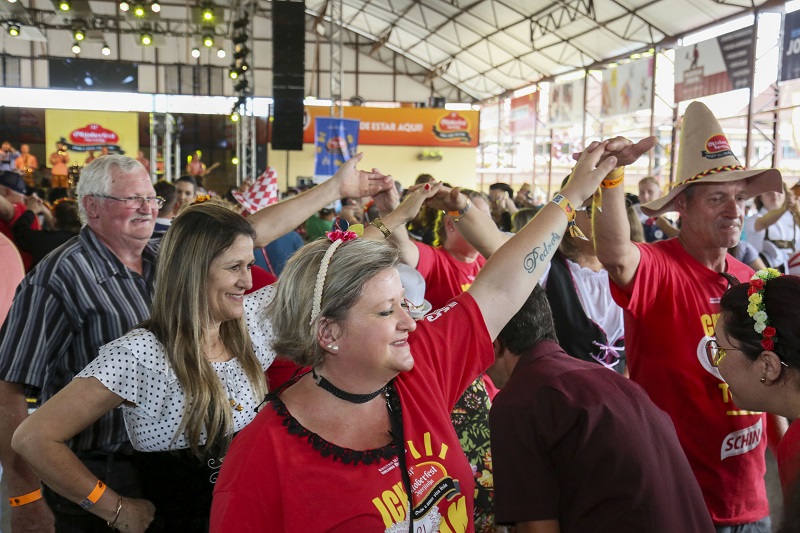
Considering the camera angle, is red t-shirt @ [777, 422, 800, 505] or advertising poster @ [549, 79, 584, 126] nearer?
red t-shirt @ [777, 422, 800, 505]

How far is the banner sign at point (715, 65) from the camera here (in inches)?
505

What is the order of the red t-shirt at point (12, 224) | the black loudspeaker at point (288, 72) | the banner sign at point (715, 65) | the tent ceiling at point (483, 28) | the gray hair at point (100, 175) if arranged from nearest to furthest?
the gray hair at point (100, 175)
the red t-shirt at point (12, 224)
the black loudspeaker at point (288, 72)
the banner sign at point (715, 65)
the tent ceiling at point (483, 28)

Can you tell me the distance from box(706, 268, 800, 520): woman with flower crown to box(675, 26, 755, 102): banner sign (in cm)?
1243

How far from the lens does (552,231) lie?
6.59 ft

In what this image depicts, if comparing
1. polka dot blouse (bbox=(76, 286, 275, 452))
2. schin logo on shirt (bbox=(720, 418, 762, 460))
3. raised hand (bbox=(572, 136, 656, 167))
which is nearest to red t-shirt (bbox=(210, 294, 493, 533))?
polka dot blouse (bbox=(76, 286, 275, 452))

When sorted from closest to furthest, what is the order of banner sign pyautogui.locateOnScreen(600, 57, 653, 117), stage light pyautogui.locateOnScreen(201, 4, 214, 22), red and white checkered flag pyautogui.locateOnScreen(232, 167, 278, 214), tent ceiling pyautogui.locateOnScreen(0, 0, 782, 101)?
1. red and white checkered flag pyautogui.locateOnScreen(232, 167, 278, 214)
2. stage light pyautogui.locateOnScreen(201, 4, 214, 22)
3. tent ceiling pyautogui.locateOnScreen(0, 0, 782, 101)
4. banner sign pyautogui.locateOnScreen(600, 57, 653, 117)

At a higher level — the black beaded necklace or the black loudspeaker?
the black loudspeaker

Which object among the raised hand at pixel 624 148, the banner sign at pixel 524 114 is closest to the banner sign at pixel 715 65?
the banner sign at pixel 524 114

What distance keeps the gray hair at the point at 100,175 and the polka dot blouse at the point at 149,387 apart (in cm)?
74

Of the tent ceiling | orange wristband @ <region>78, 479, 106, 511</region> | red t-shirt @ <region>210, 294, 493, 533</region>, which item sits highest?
the tent ceiling

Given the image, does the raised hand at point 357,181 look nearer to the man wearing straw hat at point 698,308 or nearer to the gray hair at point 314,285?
the man wearing straw hat at point 698,308

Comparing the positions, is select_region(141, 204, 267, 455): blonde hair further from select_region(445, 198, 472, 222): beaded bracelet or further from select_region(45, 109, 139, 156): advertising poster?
select_region(45, 109, 139, 156): advertising poster

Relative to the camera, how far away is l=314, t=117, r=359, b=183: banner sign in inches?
356

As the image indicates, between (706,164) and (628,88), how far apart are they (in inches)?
586
